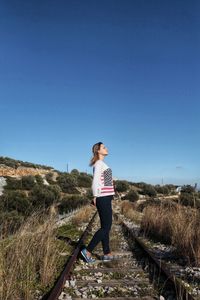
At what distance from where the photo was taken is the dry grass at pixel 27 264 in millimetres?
4656

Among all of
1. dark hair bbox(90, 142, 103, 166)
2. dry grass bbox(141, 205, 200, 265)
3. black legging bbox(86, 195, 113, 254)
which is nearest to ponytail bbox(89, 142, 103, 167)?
dark hair bbox(90, 142, 103, 166)

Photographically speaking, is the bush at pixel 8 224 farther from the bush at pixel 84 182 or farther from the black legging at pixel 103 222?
the bush at pixel 84 182

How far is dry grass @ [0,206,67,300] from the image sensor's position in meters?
4.66

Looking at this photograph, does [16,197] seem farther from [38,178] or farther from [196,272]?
[38,178]

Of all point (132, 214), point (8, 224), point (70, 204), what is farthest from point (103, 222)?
point (70, 204)

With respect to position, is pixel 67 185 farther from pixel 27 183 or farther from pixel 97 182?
pixel 97 182

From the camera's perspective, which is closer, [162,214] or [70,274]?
[70,274]

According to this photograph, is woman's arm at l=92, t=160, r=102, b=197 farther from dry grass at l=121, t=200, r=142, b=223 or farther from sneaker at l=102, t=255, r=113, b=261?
dry grass at l=121, t=200, r=142, b=223

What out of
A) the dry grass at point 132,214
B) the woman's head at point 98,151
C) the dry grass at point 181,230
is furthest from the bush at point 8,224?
the dry grass at point 132,214

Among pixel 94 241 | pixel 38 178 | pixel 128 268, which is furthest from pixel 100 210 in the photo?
pixel 38 178

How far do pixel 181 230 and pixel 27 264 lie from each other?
3671 millimetres

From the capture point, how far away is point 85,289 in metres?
5.20

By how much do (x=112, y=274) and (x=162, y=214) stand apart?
218 inches

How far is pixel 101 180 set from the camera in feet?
23.2
